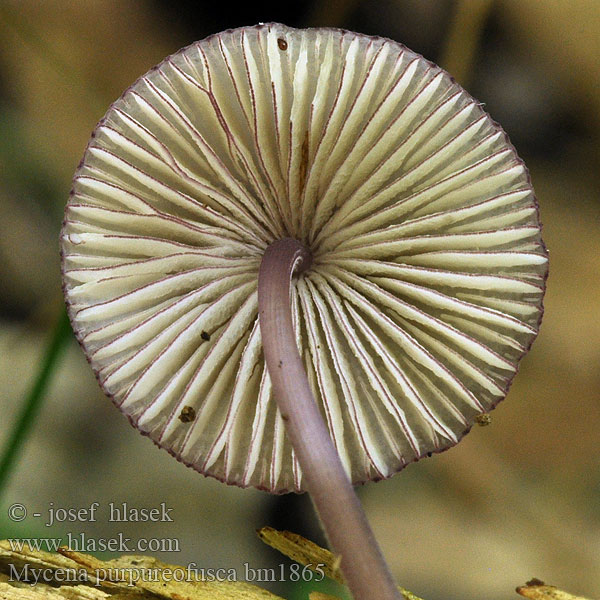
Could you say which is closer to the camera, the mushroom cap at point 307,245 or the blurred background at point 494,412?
the mushroom cap at point 307,245

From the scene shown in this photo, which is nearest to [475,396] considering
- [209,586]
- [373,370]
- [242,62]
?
[373,370]

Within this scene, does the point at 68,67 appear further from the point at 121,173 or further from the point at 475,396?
the point at 475,396

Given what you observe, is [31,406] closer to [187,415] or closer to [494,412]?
[187,415]

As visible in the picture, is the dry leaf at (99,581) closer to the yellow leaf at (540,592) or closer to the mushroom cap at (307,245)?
the mushroom cap at (307,245)

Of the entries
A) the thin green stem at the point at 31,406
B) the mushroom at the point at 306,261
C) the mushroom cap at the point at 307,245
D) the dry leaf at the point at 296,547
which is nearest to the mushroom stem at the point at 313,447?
the mushroom at the point at 306,261

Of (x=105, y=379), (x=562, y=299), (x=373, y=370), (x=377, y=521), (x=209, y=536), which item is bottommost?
(x=209, y=536)

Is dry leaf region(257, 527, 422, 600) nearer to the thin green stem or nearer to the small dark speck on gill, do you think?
the small dark speck on gill

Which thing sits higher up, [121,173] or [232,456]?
[121,173]

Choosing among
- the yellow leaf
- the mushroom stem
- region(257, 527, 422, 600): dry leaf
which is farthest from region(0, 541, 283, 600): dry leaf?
the yellow leaf
